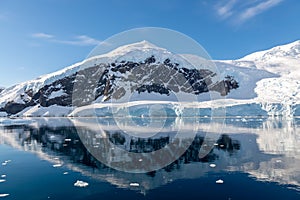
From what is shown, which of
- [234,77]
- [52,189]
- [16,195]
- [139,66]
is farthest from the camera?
[139,66]

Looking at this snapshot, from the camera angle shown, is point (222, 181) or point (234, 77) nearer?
point (222, 181)

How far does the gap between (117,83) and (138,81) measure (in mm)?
11863

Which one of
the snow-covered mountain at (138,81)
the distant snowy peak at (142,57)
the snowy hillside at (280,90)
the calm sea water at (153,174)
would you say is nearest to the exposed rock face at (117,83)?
the snow-covered mountain at (138,81)

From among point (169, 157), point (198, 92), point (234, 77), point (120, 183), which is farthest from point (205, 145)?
point (198, 92)

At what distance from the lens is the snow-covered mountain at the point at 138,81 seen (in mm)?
115500

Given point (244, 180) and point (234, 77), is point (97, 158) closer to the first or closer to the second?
point (244, 180)

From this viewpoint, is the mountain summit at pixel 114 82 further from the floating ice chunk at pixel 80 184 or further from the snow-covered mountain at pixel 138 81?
the floating ice chunk at pixel 80 184

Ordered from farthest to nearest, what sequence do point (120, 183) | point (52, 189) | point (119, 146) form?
1. point (119, 146)
2. point (120, 183)
3. point (52, 189)

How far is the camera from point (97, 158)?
1802cm

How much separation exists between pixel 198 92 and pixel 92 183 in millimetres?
120910

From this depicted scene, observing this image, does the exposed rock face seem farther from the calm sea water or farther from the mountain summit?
the calm sea water

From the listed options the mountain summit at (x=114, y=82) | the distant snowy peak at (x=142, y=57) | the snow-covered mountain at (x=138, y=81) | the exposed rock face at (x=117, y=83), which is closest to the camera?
the snow-covered mountain at (x=138, y=81)

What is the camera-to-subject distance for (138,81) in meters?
142

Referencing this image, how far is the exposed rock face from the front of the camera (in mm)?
128750
